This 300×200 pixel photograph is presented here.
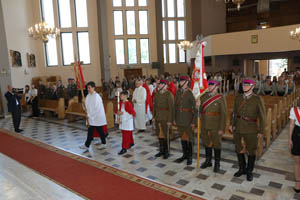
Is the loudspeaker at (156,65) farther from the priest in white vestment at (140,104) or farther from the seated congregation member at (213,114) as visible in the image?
the seated congregation member at (213,114)

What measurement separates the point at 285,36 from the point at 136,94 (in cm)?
1205

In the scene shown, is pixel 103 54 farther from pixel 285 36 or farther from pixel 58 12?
pixel 285 36

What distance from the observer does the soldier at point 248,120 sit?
376 cm

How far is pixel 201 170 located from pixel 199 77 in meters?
1.72

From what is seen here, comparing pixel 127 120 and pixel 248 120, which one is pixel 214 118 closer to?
pixel 248 120

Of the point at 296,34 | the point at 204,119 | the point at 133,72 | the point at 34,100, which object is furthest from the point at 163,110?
the point at 133,72

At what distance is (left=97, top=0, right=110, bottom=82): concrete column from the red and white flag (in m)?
14.6

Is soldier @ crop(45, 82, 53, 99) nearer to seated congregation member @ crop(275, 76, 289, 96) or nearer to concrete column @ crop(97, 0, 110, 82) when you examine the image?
concrete column @ crop(97, 0, 110, 82)

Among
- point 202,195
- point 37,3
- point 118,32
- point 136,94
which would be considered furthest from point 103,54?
point 202,195

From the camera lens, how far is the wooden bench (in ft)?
32.5

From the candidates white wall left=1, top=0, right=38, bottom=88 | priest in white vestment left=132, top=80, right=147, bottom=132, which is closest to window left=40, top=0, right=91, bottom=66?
white wall left=1, top=0, right=38, bottom=88

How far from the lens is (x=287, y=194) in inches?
140

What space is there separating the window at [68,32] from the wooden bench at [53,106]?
6918 millimetres

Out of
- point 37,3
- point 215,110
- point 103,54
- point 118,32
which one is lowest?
point 215,110
